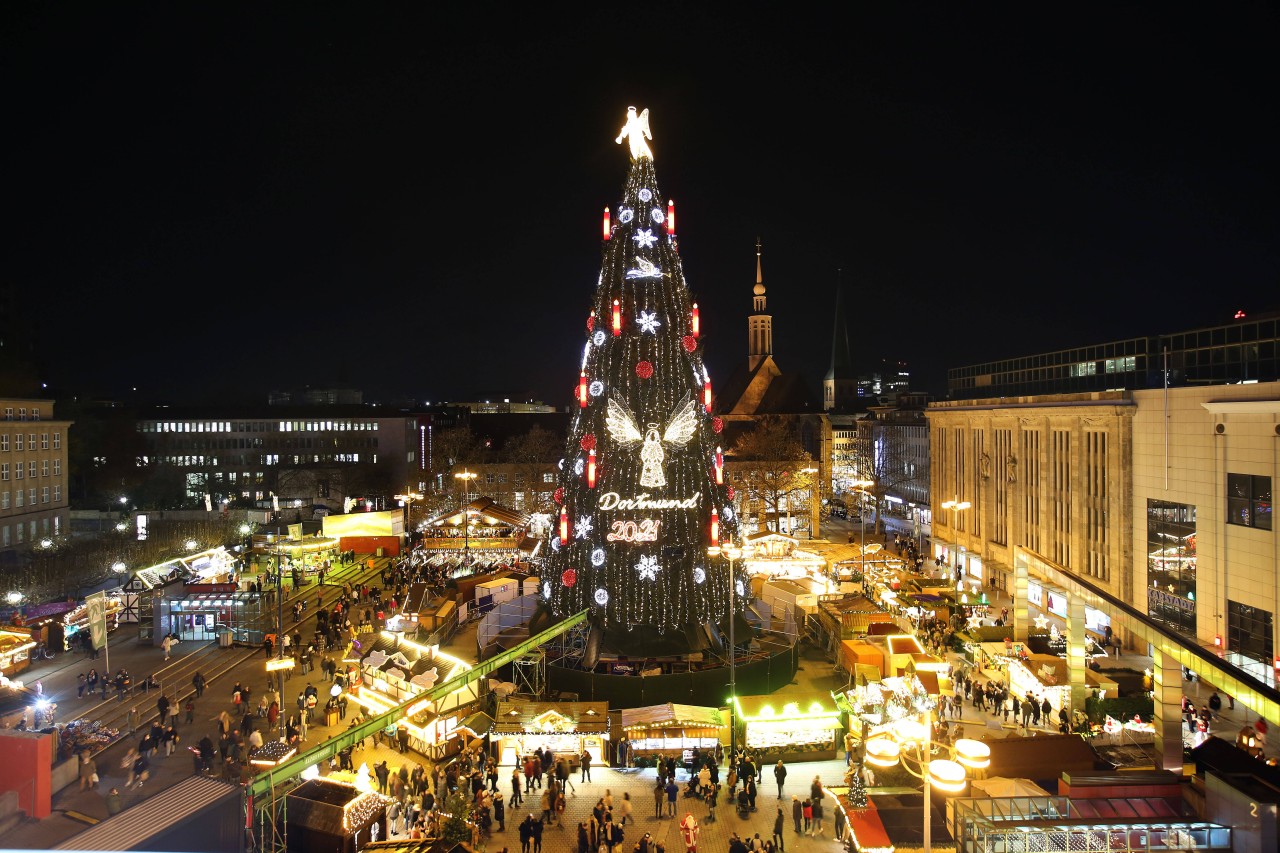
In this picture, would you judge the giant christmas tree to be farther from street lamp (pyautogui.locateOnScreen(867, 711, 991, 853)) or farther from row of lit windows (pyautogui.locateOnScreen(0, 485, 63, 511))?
row of lit windows (pyautogui.locateOnScreen(0, 485, 63, 511))

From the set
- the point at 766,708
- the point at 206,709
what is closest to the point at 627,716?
the point at 766,708

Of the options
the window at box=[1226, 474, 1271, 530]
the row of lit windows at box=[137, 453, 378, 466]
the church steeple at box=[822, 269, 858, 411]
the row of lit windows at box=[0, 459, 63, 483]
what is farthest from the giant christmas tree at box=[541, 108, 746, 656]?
the church steeple at box=[822, 269, 858, 411]

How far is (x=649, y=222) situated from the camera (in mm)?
22312

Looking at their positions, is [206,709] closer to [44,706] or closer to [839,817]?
[44,706]

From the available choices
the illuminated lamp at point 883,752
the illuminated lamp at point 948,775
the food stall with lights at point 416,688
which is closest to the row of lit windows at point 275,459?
the food stall with lights at point 416,688

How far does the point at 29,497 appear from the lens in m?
51.2

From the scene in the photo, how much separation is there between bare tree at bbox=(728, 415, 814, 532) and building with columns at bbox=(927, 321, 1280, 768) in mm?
15118

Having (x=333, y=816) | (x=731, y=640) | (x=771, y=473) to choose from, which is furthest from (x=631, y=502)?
(x=771, y=473)

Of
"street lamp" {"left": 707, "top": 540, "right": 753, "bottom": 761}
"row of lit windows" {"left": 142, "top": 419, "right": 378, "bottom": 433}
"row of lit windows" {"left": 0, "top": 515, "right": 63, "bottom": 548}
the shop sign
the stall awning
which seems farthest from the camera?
"row of lit windows" {"left": 142, "top": 419, "right": 378, "bottom": 433}

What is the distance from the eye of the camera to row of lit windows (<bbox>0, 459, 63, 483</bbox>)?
48900 mm

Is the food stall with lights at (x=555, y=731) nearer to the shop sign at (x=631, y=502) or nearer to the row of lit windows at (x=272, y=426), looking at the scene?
the shop sign at (x=631, y=502)

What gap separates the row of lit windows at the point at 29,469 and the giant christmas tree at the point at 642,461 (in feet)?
149

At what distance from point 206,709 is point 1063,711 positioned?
2385 cm

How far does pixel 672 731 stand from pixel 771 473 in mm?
42578
